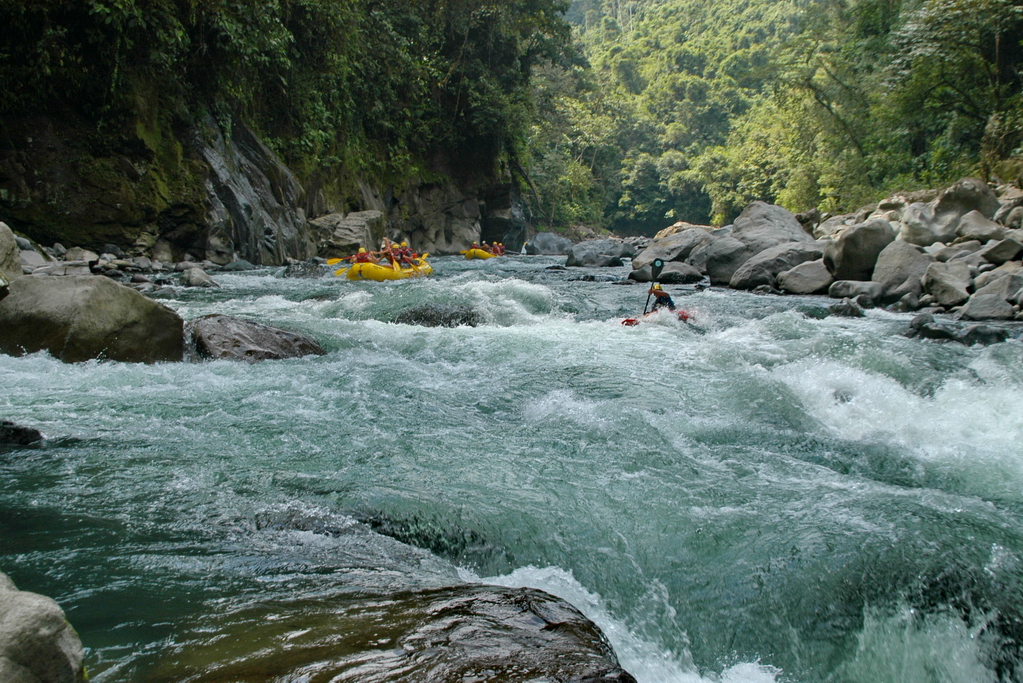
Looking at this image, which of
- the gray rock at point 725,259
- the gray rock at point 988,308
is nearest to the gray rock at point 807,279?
the gray rock at point 725,259

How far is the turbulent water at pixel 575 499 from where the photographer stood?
207 centimetres

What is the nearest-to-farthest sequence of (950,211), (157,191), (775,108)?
(157,191)
(950,211)
(775,108)

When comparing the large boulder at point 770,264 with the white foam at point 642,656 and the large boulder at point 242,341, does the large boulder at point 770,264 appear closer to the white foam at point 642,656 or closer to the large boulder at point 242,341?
the large boulder at point 242,341

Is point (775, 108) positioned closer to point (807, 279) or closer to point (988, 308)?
point (807, 279)

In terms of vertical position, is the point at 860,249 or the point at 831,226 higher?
the point at 831,226

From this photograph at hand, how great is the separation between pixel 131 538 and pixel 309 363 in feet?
10.0

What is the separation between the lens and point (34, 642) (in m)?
1.14

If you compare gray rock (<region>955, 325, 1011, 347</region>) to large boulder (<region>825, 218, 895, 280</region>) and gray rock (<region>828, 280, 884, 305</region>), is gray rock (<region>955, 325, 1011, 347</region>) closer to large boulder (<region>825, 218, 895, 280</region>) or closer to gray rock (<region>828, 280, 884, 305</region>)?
gray rock (<region>828, 280, 884, 305</region>)

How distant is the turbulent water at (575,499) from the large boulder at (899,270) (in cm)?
387

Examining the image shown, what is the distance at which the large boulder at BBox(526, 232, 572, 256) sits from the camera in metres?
24.6

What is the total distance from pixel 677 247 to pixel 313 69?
9.49m

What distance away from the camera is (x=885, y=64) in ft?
61.8

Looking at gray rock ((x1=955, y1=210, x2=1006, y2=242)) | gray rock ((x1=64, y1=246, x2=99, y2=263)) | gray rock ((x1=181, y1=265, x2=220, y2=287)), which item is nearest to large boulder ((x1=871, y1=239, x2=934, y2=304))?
gray rock ((x1=955, y1=210, x2=1006, y2=242))

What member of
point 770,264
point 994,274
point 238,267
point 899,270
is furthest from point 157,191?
point 994,274
